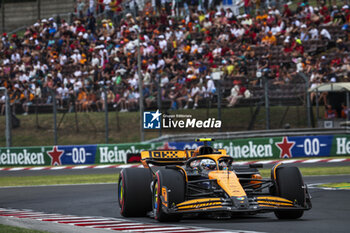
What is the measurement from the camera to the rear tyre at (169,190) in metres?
9.43

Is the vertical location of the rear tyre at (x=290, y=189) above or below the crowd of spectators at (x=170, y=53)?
below

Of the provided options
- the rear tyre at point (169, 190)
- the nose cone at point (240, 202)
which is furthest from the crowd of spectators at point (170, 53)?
the nose cone at point (240, 202)

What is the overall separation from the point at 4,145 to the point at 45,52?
8.09m

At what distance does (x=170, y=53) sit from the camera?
98.5 feet

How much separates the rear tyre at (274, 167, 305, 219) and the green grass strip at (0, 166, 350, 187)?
10.0m

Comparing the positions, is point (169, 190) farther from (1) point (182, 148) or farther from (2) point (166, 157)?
(1) point (182, 148)

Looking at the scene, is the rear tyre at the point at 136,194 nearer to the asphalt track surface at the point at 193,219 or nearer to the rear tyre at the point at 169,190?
the asphalt track surface at the point at 193,219

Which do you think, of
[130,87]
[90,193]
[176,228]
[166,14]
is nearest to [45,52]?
[166,14]

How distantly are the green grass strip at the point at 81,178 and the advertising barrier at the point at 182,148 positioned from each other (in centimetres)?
213

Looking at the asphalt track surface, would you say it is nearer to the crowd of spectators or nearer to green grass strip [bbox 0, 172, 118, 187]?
green grass strip [bbox 0, 172, 118, 187]

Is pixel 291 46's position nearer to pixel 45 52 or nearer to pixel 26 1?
pixel 45 52

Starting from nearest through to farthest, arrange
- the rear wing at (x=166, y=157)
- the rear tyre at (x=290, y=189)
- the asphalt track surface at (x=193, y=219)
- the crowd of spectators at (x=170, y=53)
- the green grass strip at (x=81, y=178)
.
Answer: the asphalt track surface at (x=193, y=219) → the rear tyre at (x=290, y=189) → the rear wing at (x=166, y=157) → the green grass strip at (x=81, y=178) → the crowd of spectators at (x=170, y=53)

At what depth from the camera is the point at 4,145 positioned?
27078mm

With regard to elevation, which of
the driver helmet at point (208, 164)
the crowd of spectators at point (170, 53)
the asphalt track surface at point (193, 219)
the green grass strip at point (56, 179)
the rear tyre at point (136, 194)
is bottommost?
the green grass strip at point (56, 179)
